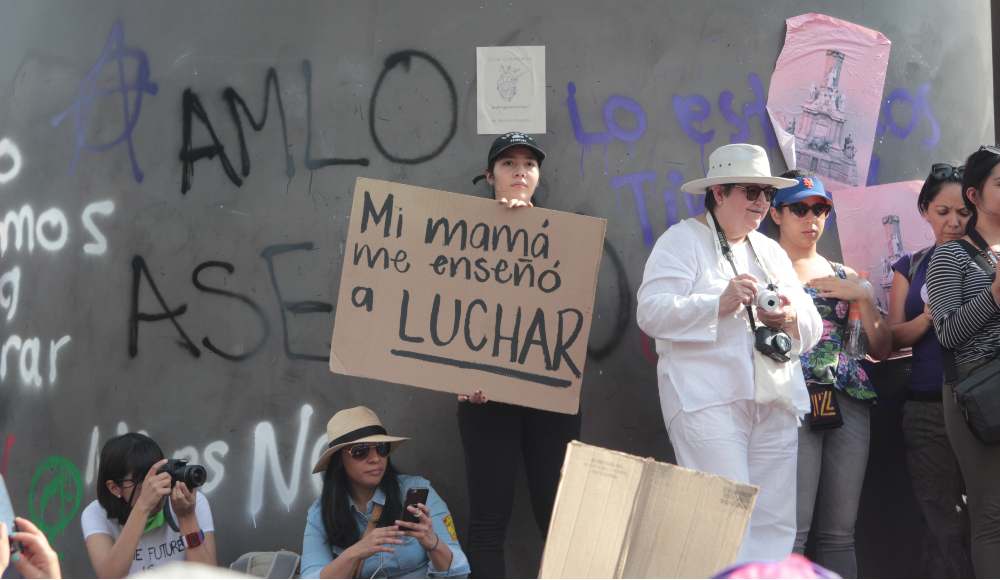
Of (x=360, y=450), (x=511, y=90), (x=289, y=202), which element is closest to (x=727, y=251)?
(x=511, y=90)

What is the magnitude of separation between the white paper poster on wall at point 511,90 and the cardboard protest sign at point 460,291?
0.76 meters

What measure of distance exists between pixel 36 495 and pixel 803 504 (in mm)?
3565

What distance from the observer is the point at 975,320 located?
14.9 ft

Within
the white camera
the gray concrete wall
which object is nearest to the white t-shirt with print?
the gray concrete wall

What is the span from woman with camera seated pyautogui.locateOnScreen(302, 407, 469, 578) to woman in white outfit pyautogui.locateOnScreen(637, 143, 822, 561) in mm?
1006

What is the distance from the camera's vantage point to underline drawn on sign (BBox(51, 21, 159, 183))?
5.91m

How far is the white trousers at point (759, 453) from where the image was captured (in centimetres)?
456

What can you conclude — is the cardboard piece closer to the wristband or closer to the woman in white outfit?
the woman in white outfit

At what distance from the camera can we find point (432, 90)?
230 inches

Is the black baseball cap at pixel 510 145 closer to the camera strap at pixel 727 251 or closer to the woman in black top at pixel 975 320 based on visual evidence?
the camera strap at pixel 727 251

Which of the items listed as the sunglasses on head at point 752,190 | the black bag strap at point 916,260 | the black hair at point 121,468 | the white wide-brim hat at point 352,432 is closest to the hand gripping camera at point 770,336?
the sunglasses on head at point 752,190

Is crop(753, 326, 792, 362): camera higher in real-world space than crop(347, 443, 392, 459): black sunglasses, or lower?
higher

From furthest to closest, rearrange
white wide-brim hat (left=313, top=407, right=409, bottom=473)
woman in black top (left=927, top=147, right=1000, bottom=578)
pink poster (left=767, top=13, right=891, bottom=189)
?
pink poster (left=767, top=13, right=891, bottom=189), white wide-brim hat (left=313, top=407, right=409, bottom=473), woman in black top (left=927, top=147, right=1000, bottom=578)

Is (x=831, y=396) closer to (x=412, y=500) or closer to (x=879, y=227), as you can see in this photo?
(x=879, y=227)
